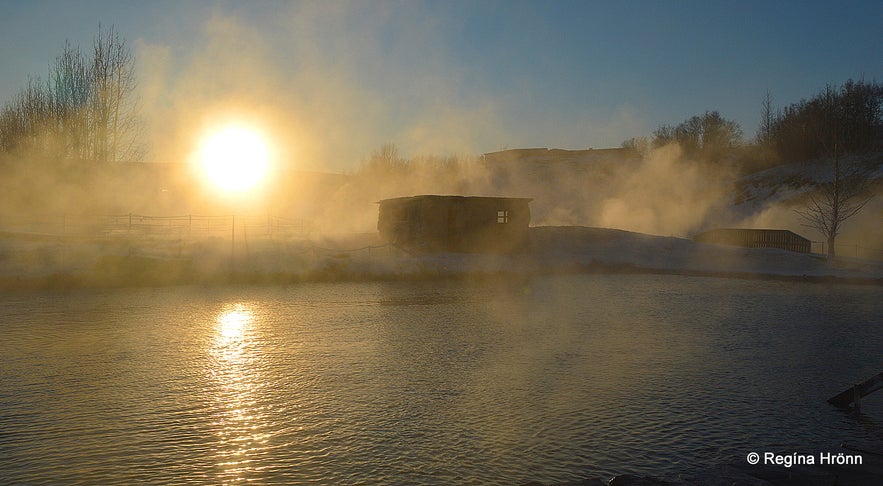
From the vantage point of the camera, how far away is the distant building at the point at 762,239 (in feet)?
160

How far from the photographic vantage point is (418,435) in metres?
8.58

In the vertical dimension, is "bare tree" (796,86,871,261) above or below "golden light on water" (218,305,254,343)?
above

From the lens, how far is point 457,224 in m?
43.2

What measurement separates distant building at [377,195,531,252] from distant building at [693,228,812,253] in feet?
62.1

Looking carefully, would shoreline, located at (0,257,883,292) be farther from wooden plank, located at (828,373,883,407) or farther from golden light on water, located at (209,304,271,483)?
wooden plank, located at (828,373,883,407)

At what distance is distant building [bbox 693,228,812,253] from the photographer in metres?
48.8

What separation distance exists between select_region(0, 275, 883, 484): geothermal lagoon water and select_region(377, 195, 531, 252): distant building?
21.3 metres

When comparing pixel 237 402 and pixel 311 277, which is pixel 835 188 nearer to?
pixel 311 277

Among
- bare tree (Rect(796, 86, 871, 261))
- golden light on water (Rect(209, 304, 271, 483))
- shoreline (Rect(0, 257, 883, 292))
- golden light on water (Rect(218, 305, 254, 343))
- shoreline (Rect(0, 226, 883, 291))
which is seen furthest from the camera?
bare tree (Rect(796, 86, 871, 261))

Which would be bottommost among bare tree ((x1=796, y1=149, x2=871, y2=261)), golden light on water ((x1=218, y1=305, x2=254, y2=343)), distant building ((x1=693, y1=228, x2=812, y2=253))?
golden light on water ((x1=218, y1=305, x2=254, y2=343))

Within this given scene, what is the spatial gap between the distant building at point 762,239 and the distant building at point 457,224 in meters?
18.9

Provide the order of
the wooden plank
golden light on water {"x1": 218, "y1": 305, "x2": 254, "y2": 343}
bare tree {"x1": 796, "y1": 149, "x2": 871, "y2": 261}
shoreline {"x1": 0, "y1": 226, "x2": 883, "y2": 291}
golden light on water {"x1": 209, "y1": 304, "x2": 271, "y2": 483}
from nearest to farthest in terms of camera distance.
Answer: golden light on water {"x1": 209, "y1": 304, "x2": 271, "y2": 483} < the wooden plank < golden light on water {"x1": 218, "y1": 305, "x2": 254, "y2": 343} < shoreline {"x1": 0, "y1": 226, "x2": 883, "y2": 291} < bare tree {"x1": 796, "y1": 149, "x2": 871, "y2": 261}

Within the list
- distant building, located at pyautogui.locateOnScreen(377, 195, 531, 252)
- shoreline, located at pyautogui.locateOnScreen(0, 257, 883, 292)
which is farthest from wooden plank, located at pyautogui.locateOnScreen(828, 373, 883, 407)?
distant building, located at pyautogui.locateOnScreen(377, 195, 531, 252)

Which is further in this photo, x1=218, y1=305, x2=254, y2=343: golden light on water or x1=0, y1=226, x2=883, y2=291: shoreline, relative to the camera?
x1=0, y1=226, x2=883, y2=291: shoreline
